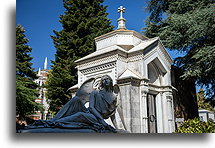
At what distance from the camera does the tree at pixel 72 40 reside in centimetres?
579

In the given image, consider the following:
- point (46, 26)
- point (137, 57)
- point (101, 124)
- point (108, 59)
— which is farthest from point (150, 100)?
point (46, 26)

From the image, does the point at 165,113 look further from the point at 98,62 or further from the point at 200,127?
the point at 98,62

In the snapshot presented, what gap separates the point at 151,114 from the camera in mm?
5766

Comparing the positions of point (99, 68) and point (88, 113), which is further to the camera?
point (99, 68)

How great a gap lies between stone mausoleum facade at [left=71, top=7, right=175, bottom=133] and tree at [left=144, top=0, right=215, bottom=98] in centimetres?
63

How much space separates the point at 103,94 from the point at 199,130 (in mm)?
2270

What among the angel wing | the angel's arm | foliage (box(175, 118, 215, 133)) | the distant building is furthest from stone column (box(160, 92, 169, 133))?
the distant building

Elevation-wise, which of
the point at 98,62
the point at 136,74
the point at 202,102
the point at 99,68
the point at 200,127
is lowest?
the point at 200,127

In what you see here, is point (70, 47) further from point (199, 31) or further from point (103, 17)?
point (199, 31)

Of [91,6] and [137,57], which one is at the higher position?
[91,6]

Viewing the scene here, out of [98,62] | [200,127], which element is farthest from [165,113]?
[98,62]

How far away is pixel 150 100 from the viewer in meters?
5.83

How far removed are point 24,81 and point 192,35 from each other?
4.47 metres

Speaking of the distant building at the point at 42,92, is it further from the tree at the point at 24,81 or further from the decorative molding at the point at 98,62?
the decorative molding at the point at 98,62
